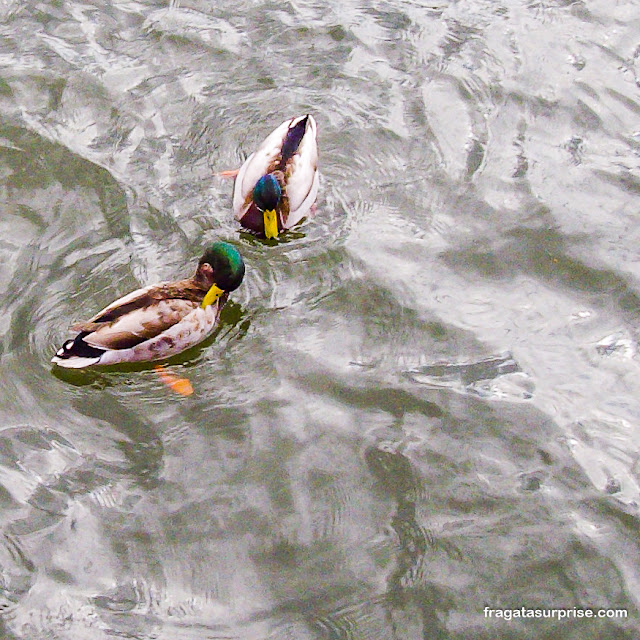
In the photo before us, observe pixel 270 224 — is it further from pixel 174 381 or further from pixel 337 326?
pixel 174 381

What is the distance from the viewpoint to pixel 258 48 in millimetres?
8766

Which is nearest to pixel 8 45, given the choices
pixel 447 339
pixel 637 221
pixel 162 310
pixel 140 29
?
pixel 140 29

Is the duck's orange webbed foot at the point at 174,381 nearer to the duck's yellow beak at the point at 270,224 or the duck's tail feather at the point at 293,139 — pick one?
the duck's yellow beak at the point at 270,224

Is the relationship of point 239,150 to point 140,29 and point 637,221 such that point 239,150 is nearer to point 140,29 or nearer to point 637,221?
point 140,29

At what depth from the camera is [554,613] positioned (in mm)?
4930

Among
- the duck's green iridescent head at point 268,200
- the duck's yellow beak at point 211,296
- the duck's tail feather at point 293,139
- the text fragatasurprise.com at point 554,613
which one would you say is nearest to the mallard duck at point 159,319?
the duck's yellow beak at point 211,296

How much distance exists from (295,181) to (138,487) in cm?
280

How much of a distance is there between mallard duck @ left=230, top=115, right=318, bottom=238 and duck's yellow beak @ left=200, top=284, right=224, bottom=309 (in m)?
0.98

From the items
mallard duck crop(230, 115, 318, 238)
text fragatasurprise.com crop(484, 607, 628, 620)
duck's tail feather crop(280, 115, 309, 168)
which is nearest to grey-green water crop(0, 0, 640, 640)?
text fragatasurprise.com crop(484, 607, 628, 620)

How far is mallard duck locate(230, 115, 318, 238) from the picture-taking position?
7160 millimetres

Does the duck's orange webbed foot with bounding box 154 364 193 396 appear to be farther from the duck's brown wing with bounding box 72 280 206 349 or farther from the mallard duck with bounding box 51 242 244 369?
the duck's brown wing with bounding box 72 280 206 349

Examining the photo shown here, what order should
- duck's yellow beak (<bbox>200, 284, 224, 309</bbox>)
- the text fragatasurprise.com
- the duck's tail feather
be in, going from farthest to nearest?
1. the duck's tail feather
2. duck's yellow beak (<bbox>200, 284, 224, 309</bbox>)
3. the text fragatasurprise.com

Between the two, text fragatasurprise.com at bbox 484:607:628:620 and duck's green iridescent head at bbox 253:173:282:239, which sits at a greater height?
duck's green iridescent head at bbox 253:173:282:239

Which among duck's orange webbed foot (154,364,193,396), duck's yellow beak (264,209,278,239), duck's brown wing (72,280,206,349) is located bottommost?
duck's orange webbed foot (154,364,193,396)
